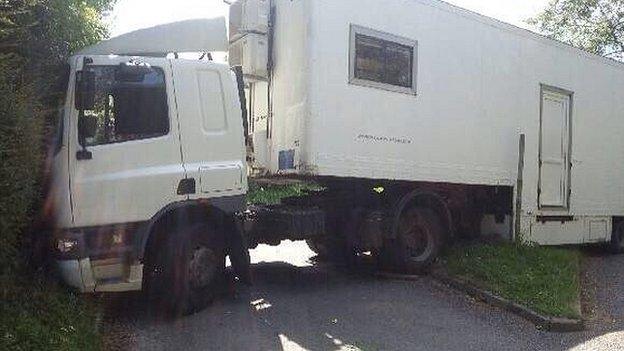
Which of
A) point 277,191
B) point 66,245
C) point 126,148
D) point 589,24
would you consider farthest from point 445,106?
point 589,24

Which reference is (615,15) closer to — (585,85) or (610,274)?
(585,85)

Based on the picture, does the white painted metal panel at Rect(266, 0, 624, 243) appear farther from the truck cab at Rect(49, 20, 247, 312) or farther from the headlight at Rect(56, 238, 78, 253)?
the headlight at Rect(56, 238, 78, 253)

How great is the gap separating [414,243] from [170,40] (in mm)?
4343

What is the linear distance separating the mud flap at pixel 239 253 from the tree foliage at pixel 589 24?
24960 mm

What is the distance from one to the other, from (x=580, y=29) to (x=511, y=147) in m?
21.1

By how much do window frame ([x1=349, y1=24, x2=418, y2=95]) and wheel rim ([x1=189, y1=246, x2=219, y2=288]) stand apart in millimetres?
2709

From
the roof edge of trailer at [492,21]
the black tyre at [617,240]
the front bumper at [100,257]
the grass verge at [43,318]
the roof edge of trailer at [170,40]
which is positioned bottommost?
the black tyre at [617,240]

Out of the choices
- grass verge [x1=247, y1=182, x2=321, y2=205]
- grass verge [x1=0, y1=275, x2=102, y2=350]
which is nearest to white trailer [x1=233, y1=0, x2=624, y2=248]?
grass verge [x1=247, y1=182, x2=321, y2=205]

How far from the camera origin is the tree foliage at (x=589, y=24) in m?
27.0

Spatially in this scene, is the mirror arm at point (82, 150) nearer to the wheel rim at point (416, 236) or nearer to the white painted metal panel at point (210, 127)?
the white painted metal panel at point (210, 127)

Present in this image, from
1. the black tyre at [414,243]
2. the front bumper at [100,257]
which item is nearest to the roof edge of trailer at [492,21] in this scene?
the black tyre at [414,243]

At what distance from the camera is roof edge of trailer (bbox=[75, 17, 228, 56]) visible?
607 cm

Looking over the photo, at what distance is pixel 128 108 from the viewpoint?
5629 millimetres

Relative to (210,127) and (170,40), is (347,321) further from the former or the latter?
(170,40)
